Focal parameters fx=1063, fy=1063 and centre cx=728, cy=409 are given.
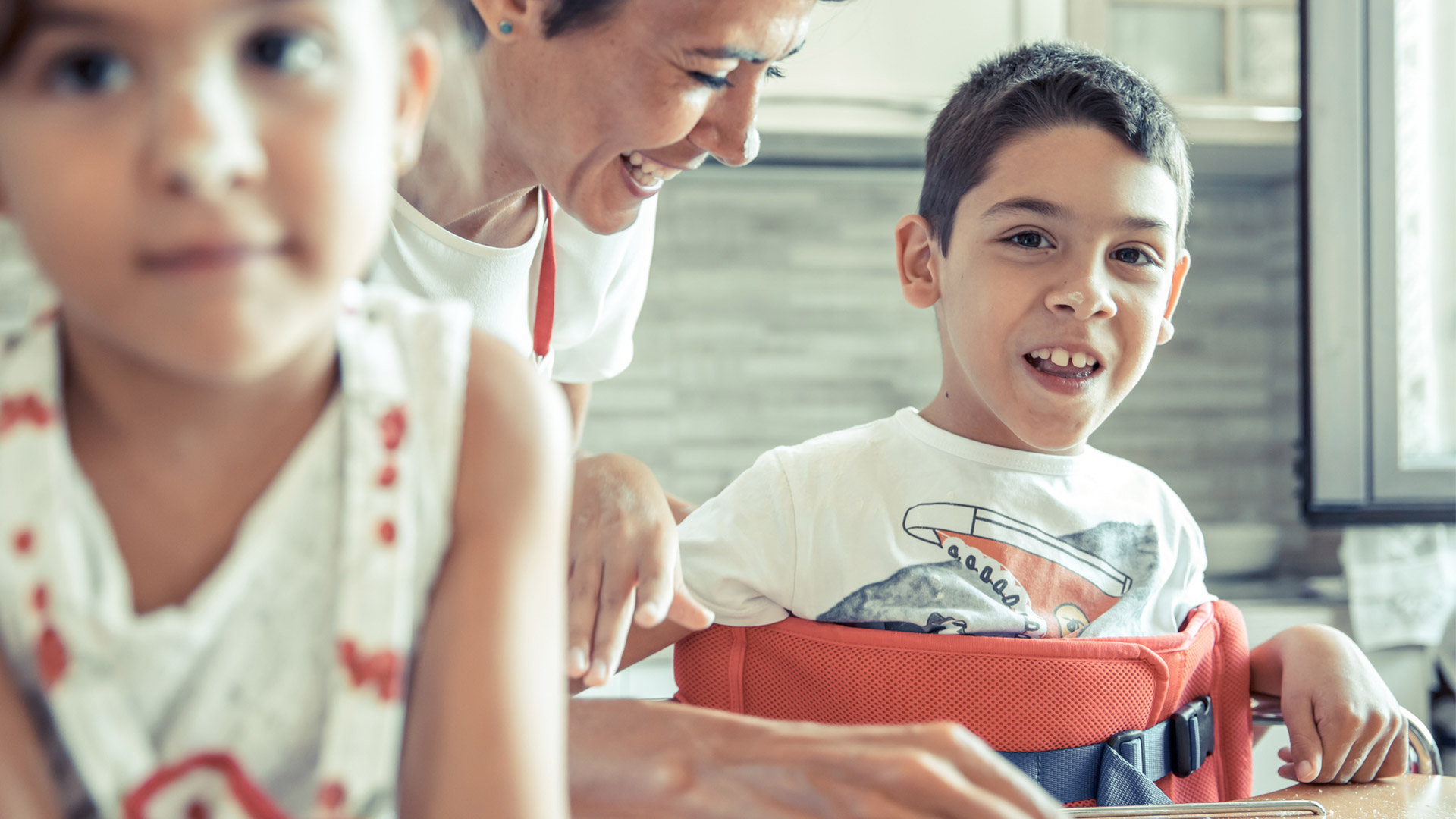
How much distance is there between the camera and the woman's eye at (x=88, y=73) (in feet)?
1.01

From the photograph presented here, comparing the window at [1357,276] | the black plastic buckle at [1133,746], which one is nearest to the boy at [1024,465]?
the black plastic buckle at [1133,746]

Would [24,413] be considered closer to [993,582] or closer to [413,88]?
[413,88]

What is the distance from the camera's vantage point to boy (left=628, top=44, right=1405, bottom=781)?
2.92 feet

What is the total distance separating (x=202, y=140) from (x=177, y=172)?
1 cm

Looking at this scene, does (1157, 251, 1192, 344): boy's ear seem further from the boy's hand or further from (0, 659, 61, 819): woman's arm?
(0, 659, 61, 819): woman's arm

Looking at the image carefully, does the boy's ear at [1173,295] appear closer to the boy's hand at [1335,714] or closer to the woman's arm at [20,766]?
the boy's hand at [1335,714]

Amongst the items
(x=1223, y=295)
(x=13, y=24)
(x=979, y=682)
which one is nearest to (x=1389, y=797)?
(x=979, y=682)

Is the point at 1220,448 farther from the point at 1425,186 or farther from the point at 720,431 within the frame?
the point at 720,431

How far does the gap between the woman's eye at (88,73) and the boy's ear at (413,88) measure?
103mm

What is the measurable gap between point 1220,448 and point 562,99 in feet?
6.61

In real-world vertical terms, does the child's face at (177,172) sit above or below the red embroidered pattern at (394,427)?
above

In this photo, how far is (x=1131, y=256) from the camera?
0.93m

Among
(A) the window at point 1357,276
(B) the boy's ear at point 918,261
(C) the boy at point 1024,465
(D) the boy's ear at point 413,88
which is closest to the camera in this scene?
(D) the boy's ear at point 413,88

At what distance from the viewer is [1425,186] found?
6.41 feet
